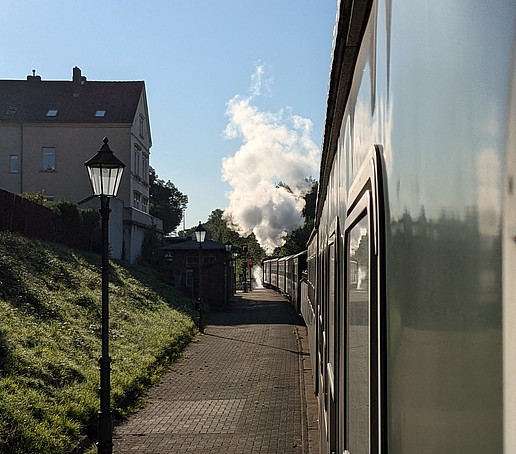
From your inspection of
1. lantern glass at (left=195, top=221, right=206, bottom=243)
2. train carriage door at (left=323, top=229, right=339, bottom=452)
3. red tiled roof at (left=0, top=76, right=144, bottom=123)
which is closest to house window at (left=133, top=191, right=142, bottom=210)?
red tiled roof at (left=0, top=76, right=144, bottom=123)

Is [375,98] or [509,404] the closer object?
[509,404]

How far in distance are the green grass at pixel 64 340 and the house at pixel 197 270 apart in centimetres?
680

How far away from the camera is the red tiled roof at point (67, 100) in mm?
45469

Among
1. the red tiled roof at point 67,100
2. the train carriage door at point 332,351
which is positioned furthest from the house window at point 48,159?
the train carriage door at point 332,351

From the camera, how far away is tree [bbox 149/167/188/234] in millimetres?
92688

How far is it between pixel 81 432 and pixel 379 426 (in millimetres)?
9081

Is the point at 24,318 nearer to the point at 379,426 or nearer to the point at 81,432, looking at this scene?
the point at 81,432

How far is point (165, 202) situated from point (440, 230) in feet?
311

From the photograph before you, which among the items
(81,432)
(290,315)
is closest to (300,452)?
(81,432)

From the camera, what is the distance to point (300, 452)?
31.8 ft

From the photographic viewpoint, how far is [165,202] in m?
95.1

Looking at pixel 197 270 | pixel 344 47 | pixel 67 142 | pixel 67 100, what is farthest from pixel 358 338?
pixel 67 100

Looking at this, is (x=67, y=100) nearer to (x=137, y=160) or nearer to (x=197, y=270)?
(x=137, y=160)

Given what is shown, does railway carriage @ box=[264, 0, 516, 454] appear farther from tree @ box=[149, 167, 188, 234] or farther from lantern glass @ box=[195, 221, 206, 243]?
tree @ box=[149, 167, 188, 234]
